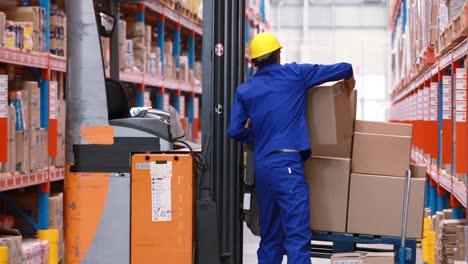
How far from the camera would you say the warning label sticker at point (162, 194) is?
522 cm

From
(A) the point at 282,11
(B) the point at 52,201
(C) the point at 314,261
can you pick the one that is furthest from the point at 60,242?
(A) the point at 282,11

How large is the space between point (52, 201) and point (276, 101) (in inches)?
142

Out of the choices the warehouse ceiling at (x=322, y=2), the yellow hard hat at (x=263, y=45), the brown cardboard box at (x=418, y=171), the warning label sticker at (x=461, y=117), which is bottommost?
the brown cardboard box at (x=418, y=171)

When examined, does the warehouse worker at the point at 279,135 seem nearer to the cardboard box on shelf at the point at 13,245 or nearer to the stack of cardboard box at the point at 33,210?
the cardboard box on shelf at the point at 13,245

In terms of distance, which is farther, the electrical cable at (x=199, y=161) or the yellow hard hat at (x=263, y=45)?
the yellow hard hat at (x=263, y=45)

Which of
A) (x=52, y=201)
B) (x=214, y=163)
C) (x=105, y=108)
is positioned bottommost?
(x=52, y=201)

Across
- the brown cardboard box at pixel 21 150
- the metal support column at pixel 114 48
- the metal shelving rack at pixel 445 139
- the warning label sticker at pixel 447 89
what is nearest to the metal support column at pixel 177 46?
the metal shelving rack at pixel 445 139

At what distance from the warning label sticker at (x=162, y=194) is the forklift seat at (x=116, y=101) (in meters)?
0.51

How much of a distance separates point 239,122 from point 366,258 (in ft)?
3.72

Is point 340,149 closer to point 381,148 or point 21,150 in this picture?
point 381,148

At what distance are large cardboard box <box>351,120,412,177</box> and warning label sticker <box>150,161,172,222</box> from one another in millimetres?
1236

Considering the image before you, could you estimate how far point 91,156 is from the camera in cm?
534

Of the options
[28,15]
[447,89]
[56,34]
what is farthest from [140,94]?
[447,89]

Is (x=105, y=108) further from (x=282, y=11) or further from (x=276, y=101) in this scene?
(x=282, y=11)
